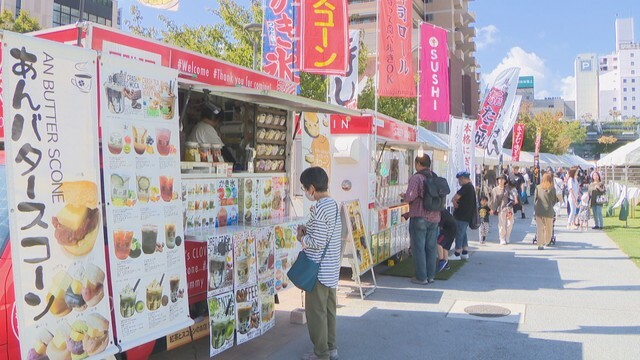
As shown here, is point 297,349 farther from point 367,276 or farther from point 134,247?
point 367,276

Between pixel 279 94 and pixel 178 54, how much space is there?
1052 mm

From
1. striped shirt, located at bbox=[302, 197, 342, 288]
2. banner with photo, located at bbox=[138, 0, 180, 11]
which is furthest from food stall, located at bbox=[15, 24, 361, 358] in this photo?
banner with photo, located at bbox=[138, 0, 180, 11]

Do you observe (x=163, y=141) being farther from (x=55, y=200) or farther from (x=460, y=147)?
(x=460, y=147)

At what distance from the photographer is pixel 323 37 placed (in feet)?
28.5

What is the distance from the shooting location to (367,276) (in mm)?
8789

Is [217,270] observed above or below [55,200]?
below

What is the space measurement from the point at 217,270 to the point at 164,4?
4.18 m

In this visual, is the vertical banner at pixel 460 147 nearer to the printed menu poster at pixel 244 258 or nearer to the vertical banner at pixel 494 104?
the vertical banner at pixel 494 104

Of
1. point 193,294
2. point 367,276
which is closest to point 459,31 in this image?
point 367,276

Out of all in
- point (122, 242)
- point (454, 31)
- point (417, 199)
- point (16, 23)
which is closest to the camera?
point (122, 242)

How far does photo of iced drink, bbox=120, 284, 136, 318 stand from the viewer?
133 inches

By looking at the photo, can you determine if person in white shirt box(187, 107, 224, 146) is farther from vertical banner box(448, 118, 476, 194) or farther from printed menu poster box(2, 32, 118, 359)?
vertical banner box(448, 118, 476, 194)

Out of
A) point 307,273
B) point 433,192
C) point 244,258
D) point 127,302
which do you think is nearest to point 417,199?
point 433,192

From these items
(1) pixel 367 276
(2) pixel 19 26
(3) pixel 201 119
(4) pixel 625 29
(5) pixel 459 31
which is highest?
(4) pixel 625 29
